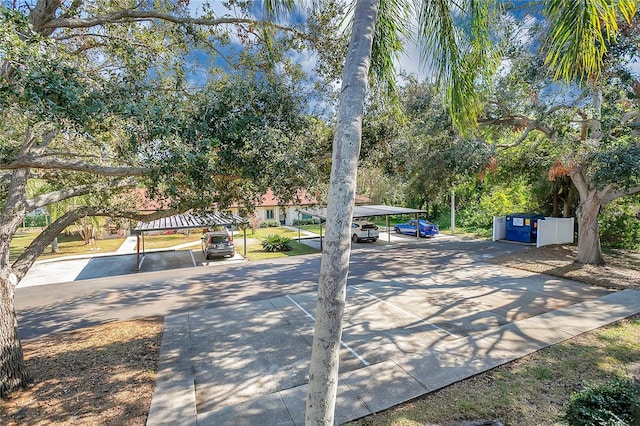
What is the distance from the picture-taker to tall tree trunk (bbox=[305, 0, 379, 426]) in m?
2.32

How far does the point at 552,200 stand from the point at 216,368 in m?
20.8

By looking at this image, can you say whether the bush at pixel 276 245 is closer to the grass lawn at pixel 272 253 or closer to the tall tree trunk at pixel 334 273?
the grass lawn at pixel 272 253

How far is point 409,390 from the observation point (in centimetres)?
459

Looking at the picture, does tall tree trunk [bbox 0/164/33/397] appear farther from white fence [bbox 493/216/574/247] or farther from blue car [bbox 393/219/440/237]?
blue car [bbox 393/219/440/237]

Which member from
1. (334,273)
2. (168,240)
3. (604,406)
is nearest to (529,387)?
(604,406)

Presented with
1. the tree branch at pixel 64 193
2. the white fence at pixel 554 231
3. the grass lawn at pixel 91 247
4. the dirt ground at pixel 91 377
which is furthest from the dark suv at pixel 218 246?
the white fence at pixel 554 231

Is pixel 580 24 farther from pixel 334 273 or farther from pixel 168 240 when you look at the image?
pixel 168 240

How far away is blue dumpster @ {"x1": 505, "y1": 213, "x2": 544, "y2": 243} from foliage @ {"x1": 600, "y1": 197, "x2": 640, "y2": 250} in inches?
109

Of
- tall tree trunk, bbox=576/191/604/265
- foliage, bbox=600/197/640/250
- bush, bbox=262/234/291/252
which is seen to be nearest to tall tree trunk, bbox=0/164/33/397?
bush, bbox=262/234/291/252

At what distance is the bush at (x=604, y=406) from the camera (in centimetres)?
304

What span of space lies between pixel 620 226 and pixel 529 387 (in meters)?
17.1

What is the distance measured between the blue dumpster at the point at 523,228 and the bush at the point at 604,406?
54.1ft

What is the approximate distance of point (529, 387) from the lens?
4.56 meters

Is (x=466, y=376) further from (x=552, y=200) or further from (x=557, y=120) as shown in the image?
(x=552, y=200)
